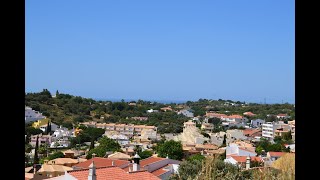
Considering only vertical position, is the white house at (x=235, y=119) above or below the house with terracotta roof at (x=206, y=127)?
above

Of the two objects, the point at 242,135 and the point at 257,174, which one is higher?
the point at 257,174

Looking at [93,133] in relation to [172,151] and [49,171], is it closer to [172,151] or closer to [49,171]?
[172,151]

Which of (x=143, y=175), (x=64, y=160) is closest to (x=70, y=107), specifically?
(x=64, y=160)

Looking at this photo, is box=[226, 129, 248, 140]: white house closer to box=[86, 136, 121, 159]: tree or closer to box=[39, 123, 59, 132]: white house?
box=[86, 136, 121, 159]: tree

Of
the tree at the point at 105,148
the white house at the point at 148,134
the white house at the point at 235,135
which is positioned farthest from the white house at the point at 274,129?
the tree at the point at 105,148

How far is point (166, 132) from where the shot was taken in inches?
1198

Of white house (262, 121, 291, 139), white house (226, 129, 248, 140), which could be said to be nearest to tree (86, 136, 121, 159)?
white house (226, 129, 248, 140)

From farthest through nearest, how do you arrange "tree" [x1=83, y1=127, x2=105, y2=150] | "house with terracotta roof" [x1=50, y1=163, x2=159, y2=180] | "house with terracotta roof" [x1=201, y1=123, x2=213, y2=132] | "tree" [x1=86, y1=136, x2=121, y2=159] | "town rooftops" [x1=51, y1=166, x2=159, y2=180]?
"house with terracotta roof" [x1=201, y1=123, x2=213, y2=132] → "tree" [x1=83, y1=127, x2=105, y2=150] → "tree" [x1=86, y1=136, x2=121, y2=159] → "town rooftops" [x1=51, y1=166, x2=159, y2=180] → "house with terracotta roof" [x1=50, y1=163, x2=159, y2=180]

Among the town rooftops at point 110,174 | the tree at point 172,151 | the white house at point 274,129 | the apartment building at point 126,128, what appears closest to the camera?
the town rooftops at point 110,174

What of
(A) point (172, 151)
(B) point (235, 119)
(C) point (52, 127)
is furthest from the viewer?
(B) point (235, 119)

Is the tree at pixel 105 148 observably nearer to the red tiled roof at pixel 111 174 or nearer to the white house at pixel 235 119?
the red tiled roof at pixel 111 174

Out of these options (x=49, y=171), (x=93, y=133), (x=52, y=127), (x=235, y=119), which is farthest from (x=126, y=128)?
(x=49, y=171)
